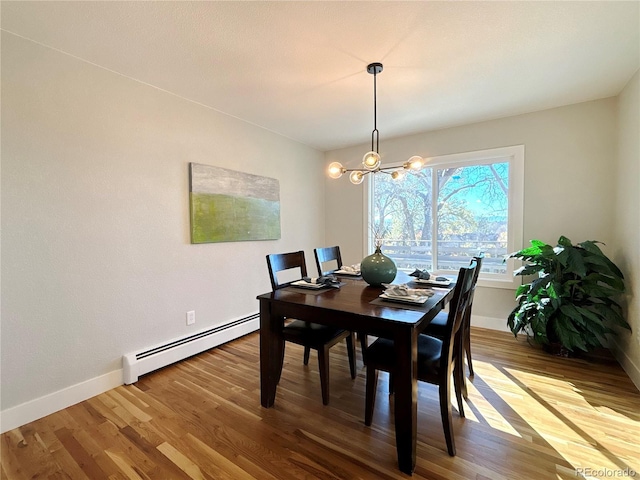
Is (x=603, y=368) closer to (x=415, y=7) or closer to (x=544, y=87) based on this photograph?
(x=544, y=87)

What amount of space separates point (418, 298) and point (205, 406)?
5.28 feet

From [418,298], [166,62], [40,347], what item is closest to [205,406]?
[40,347]

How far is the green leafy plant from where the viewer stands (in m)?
2.41

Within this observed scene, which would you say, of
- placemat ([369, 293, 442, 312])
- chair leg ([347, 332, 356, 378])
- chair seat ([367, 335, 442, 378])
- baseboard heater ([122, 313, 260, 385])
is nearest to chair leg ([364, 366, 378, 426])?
chair seat ([367, 335, 442, 378])

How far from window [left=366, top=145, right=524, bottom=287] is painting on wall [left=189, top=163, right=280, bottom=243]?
153 cm

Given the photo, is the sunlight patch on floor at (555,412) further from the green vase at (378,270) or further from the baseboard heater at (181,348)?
the baseboard heater at (181,348)

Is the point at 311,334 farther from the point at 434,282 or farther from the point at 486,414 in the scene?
the point at 486,414

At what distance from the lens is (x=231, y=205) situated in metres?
3.09

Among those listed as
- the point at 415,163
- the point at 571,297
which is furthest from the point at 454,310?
the point at 571,297

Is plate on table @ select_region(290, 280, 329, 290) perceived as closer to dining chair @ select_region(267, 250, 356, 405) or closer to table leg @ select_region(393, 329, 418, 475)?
dining chair @ select_region(267, 250, 356, 405)

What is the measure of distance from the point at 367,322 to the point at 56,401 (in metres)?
2.19

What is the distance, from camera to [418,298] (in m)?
1.71

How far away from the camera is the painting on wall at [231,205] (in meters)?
2.77

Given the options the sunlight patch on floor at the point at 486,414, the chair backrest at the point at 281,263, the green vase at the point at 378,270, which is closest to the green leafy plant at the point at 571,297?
the sunlight patch on floor at the point at 486,414
